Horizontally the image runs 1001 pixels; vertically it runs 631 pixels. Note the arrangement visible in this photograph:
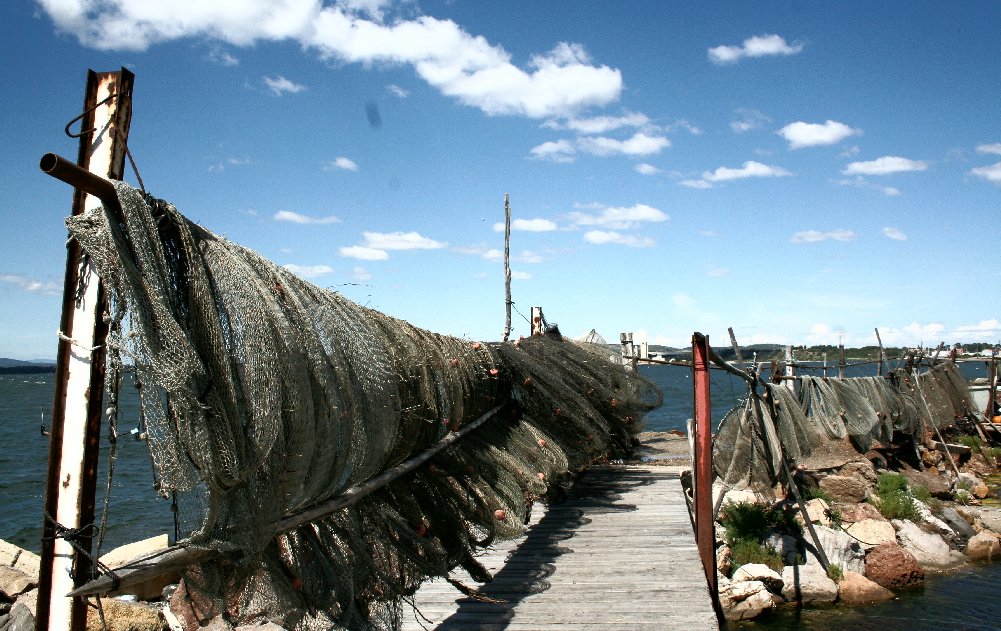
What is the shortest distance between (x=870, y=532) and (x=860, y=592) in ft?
5.26

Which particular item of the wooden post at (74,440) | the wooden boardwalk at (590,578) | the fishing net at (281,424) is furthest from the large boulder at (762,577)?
the wooden post at (74,440)

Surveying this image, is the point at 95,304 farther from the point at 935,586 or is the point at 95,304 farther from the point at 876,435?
the point at 876,435

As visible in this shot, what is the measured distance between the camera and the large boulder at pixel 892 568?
450 inches

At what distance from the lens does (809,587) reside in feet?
35.5

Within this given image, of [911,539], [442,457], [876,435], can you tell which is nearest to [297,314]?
[442,457]

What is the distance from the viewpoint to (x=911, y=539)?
1305cm

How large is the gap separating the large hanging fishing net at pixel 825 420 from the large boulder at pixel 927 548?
149 cm

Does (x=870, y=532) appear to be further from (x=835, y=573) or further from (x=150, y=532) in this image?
(x=150, y=532)

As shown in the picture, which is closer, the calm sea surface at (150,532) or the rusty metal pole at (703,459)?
the rusty metal pole at (703,459)

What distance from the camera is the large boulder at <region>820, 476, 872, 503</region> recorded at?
13.6 metres

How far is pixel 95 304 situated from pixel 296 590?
1579 mm

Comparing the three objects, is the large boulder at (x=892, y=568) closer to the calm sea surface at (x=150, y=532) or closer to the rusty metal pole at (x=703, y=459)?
the calm sea surface at (x=150, y=532)

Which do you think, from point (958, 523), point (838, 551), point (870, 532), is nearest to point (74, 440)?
point (838, 551)

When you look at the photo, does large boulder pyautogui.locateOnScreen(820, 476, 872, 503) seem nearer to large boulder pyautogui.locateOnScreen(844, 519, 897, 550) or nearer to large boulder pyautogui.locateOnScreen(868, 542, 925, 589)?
large boulder pyautogui.locateOnScreen(844, 519, 897, 550)
